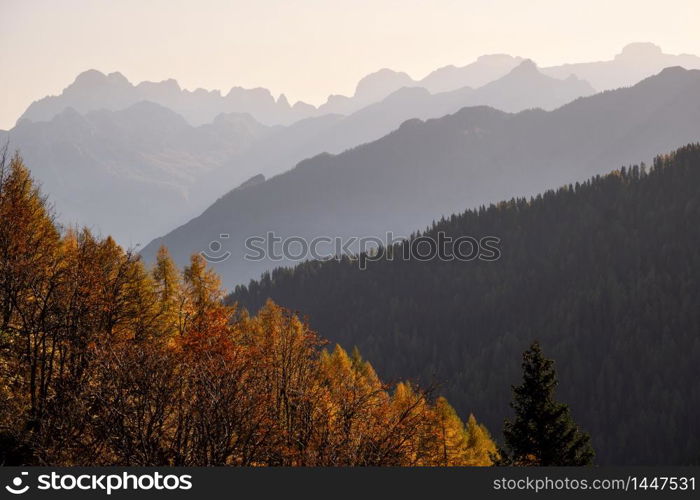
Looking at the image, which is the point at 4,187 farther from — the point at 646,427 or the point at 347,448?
the point at 646,427

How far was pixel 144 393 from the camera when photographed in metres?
21.3

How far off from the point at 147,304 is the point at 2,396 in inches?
688

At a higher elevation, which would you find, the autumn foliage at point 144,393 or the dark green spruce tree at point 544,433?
the autumn foliage at point 144,393

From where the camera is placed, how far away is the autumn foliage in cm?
2152

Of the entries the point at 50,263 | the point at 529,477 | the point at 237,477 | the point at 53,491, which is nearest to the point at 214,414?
the point at 237,477

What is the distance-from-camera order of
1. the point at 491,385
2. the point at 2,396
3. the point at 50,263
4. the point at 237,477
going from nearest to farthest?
the point at 237,477 < the point at 2,396 < the point at 50,263 < the point at 491,385

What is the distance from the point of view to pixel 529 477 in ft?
69.8

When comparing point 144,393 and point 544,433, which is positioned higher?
point 144,393

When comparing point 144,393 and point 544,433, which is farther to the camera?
point 544,433

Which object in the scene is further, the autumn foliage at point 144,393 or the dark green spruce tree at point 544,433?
the dark green spruce tree at point 544,433

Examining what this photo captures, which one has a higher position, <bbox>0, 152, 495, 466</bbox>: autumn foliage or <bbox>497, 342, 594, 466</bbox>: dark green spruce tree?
<bbox>0, 152, 495, 466</bbox>: autumn foliage

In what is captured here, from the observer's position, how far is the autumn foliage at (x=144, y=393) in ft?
70.6

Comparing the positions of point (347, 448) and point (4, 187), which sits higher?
point (4, 187)

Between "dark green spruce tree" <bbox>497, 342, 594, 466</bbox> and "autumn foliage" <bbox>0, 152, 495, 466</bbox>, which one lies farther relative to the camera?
"dark green spruce tree" <bbox>497, 342, 594, 466</bbox>
